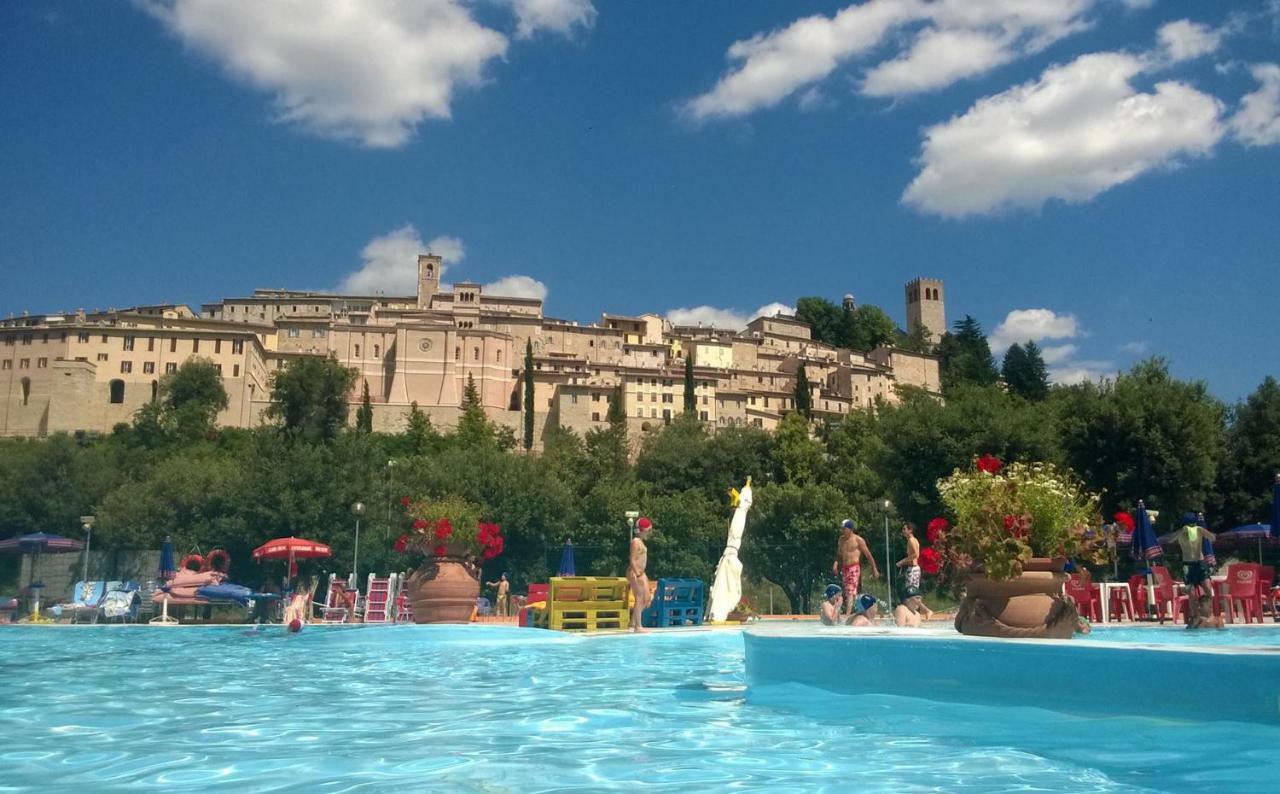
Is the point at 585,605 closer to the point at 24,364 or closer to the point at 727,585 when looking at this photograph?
the point at 727,585

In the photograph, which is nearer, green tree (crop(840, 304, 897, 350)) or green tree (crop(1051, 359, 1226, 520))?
green tree (crop(1051, 359, 1226, 520))

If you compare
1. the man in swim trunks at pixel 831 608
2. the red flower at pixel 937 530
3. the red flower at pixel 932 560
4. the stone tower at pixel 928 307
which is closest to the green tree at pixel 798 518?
the man in swim trunks at pixel 831 608

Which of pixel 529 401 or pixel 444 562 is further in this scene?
pixel 529 401

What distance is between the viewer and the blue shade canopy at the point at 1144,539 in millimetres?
16031

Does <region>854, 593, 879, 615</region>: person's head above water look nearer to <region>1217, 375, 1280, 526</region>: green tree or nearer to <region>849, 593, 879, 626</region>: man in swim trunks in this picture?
<region>849, 593, 879, 626</region>: man in swim trunks

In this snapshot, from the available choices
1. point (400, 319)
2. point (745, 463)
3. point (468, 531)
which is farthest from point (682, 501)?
point (400, 319)

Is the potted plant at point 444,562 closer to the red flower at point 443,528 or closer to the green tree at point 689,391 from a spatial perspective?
the red flower at point 443,528

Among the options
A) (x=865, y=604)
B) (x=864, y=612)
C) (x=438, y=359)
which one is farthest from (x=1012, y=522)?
(x=438, y=359)

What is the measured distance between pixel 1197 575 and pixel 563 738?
391 inches

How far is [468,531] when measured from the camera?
15.4 meters

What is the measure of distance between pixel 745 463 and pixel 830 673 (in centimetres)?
4633

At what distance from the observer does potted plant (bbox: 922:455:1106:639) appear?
7.00 m

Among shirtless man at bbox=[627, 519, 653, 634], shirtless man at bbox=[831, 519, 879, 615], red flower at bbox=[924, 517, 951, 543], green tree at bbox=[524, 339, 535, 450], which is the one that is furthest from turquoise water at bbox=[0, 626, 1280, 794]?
green tree at bbox=[524, 339, 535, 450]

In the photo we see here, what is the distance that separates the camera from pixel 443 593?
1551cm
